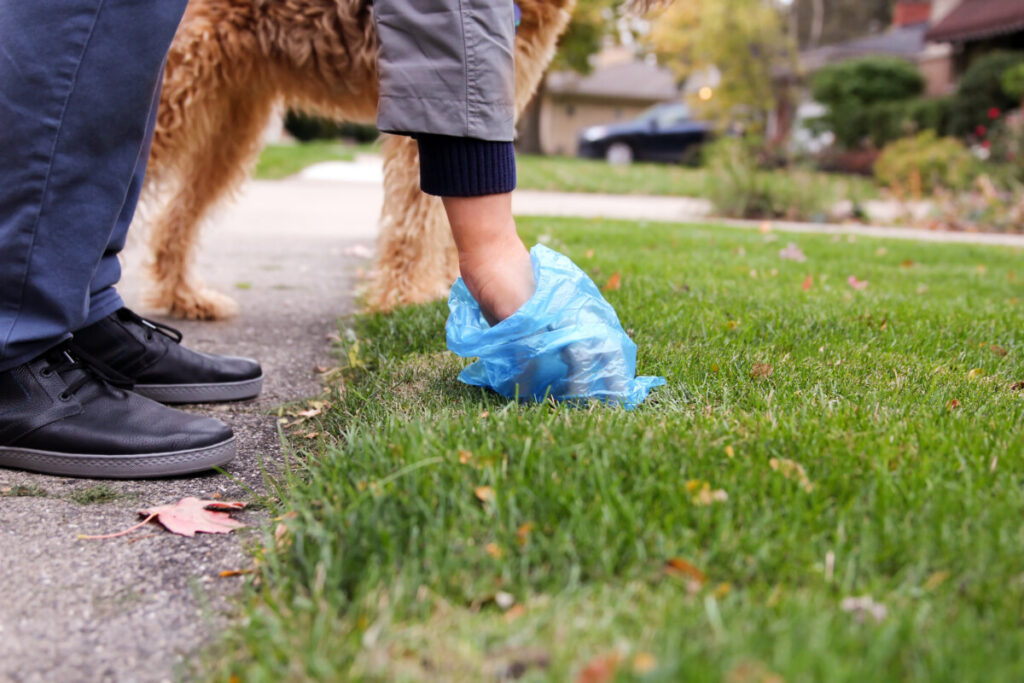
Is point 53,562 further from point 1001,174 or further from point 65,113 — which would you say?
point 1001,174

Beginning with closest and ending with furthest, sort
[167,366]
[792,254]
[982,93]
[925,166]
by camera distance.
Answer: [167,366]
[792,254]
[925,166]
[982,93]

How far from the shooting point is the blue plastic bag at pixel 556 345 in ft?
6.04

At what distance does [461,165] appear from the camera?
1773mm

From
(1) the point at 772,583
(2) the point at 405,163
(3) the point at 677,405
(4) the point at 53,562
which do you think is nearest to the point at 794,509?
→ (1) the point at 772,583

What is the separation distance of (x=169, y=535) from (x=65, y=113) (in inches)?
32.3

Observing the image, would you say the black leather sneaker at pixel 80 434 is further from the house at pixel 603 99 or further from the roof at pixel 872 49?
the house at pixel 603 99

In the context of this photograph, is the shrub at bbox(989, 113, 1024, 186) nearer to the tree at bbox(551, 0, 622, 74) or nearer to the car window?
the tree at bbox(551, 0, 622, 74)

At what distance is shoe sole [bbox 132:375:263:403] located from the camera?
7.86 ft

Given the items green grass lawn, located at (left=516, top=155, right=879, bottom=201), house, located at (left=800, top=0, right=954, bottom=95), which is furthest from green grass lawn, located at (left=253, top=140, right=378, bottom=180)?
house, located at (left=800, top=0, right=954, bottom=95)

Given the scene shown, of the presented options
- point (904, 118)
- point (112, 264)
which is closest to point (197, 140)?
point (112, 264)

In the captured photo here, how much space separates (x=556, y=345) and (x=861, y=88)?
2345cm

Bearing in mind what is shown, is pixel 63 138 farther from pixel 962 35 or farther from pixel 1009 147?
pixel 962 35

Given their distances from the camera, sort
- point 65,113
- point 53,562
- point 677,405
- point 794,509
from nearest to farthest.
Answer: point 794,509 < point 53,562 < point 65,113 < point 677,405

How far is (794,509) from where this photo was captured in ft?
4.30
